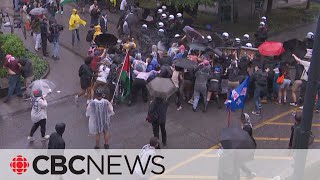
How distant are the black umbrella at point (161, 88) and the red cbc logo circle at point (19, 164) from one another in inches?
135

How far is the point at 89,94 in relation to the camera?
1521 cm

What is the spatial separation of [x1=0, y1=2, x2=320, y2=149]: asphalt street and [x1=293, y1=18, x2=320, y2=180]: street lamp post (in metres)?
4.49

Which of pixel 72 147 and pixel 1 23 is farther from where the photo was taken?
pixel 1 23

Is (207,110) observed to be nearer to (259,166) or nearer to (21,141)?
(259,166)

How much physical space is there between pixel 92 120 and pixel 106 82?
302 centimetres

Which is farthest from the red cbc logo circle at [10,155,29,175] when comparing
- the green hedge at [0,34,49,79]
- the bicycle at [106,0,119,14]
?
the bicycle at [106,0,119,14]

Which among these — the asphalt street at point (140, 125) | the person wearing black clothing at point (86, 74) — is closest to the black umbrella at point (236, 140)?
the asphalt street at point (140, 125)

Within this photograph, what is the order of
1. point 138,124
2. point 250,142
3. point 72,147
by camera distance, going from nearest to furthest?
1. point 250,142
2. point 72,147
3. point 138,124

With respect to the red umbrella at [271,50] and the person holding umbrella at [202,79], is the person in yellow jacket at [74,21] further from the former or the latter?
the red umbrella at [271,50]

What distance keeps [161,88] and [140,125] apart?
6.27 feet

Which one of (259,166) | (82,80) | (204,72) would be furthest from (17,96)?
(259,166)

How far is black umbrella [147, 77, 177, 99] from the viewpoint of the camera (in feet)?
40.6

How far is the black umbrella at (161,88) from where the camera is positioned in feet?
40.6

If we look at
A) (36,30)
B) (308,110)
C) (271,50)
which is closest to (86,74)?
(36,30)
